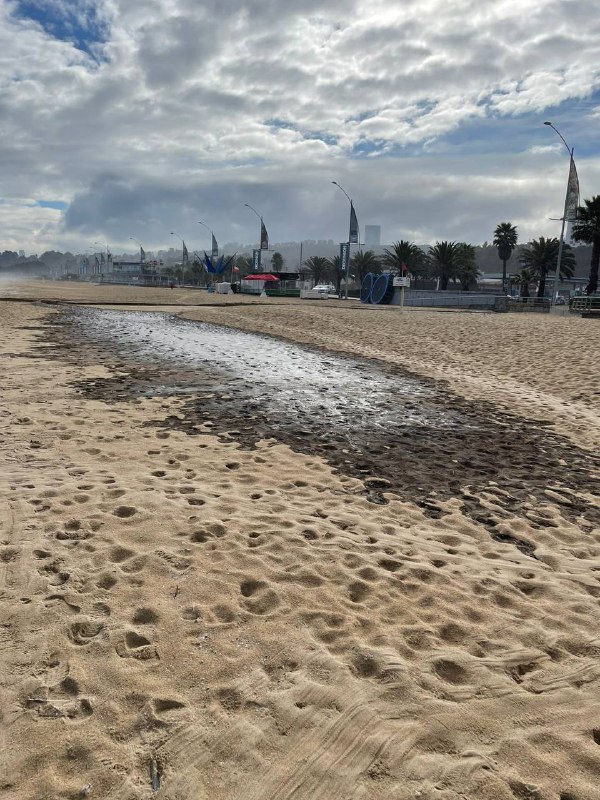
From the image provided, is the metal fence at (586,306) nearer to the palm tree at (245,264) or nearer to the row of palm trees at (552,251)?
the row of palm trees at (552,251)

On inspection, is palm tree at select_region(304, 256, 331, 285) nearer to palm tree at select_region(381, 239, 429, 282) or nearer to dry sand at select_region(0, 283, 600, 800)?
palm tree at select_region(381, 239, 429, 282)

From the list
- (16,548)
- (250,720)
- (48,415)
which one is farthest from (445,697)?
(48,415)

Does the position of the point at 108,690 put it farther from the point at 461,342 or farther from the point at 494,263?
the point at 494,263

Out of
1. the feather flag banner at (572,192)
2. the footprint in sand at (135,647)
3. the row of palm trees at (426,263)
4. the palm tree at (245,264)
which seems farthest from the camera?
the palm tree at (245,264)

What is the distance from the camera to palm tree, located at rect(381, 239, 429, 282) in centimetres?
7175

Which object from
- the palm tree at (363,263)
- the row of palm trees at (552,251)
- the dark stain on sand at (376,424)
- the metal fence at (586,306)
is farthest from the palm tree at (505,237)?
the dark stain on sand at (376,424)

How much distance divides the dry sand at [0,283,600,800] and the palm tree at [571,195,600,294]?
150 feet

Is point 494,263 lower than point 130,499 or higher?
higher

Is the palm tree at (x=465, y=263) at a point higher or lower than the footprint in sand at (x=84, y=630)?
higher

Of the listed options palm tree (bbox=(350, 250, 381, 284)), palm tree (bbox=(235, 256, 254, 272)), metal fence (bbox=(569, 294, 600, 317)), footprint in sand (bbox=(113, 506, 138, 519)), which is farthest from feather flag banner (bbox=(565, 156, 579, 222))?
palm tree (bbox=(235, 256, 254, 272))

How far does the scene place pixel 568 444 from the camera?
318 inches

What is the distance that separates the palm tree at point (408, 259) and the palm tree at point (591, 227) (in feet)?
69.1

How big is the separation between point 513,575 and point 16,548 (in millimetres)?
3694

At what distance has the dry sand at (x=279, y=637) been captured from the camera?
2.49 meters
